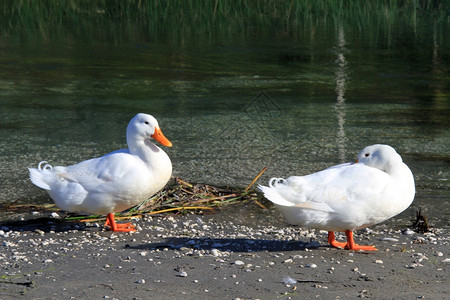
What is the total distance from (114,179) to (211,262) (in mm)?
1243

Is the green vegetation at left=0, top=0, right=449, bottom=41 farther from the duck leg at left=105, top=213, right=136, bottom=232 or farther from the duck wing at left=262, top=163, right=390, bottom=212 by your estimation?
the duck wing at left=262, top=163, right=390, bottom=212

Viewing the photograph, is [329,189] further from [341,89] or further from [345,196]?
[341,89]

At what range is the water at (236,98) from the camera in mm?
8031

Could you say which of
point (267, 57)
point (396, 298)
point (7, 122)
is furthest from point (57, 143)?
point (267, 57)

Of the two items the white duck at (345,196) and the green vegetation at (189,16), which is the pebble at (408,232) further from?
the green vegetation at (189,16)

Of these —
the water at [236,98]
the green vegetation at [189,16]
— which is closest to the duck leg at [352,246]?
the water at [236,98]

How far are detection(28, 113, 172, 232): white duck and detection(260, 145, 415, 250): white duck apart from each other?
1.19 m

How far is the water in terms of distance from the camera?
8031 mm

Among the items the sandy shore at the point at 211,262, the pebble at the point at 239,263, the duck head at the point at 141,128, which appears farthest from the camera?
the duck head at the point at 141,128

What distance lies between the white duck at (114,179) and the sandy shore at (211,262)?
0.24 m

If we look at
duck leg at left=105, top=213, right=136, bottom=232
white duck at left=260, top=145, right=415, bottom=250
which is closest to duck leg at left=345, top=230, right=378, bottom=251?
white duck at left=260, top=145, right=415, bottom=250

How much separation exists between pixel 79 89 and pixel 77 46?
14.4 ft

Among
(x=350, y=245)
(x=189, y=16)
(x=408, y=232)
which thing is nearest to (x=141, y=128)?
(x=350, y=245)

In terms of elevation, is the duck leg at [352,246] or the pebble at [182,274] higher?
the pebble at [182,274]
